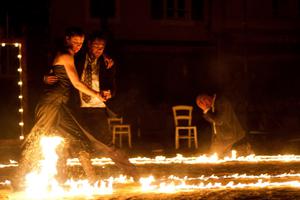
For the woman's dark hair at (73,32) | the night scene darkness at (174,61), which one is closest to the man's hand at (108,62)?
the woman's dark hair at (73,32)

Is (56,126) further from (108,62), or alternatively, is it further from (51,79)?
(108,62)

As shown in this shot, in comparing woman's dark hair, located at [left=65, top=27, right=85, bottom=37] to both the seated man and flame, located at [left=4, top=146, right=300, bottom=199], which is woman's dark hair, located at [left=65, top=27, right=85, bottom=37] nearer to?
flame, located at [left=4, top=146, right=300, bottom=199]

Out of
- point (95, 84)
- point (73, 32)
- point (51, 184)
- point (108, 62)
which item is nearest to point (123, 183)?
point (51, 184)

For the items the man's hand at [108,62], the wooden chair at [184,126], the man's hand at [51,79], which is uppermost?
the man's hand at [108,62]

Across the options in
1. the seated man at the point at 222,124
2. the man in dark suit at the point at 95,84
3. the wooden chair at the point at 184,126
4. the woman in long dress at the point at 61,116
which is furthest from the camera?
the wooden chair at the point at 184,126

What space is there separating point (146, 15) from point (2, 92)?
6.99 meters

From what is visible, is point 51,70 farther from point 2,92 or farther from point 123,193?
point 2,92

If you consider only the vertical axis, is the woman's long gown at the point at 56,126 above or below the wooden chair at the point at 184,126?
above

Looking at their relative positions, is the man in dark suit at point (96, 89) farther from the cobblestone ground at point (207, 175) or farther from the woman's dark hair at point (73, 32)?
the cobblestone ground at point (207, 175)

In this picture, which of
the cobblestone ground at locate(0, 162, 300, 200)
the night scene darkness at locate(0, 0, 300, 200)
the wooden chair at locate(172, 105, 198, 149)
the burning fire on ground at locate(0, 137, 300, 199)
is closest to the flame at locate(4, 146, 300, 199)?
the burning fire on ground at locate(0, 137, 300, 199)

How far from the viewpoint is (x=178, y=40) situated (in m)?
28.9

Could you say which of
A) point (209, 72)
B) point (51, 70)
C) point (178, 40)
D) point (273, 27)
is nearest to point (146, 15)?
point (178, 40)

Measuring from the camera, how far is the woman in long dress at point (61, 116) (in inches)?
363

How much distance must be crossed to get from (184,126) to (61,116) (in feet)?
34.0
